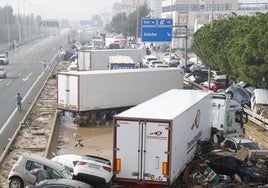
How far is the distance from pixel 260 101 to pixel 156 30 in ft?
45.3

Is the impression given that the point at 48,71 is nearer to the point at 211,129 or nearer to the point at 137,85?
the point at 137,85

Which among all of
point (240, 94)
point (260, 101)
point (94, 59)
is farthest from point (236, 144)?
point (94, 59)

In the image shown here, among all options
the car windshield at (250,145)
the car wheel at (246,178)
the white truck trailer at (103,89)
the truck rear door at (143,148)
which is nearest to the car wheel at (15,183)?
the truck rear door at (143,148)

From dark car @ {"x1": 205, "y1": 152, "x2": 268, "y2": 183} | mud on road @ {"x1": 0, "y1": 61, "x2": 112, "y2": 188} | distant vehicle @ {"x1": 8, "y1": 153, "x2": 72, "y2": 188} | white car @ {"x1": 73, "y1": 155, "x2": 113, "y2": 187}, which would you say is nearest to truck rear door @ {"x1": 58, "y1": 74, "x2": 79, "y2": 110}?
mud on road @ {"x1": 0, "y1": 61, "x2": 112, "y2": 188}

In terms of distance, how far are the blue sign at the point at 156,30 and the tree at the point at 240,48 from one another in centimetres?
439

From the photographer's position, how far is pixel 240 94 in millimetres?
31250

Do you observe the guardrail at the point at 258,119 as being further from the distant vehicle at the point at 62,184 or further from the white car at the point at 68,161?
the distant vehicle at the point at 62,184

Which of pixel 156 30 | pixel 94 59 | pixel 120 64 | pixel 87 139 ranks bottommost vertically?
pixel 87 139

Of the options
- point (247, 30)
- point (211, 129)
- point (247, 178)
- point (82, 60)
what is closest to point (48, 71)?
point (82, 60)

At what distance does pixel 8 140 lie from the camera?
72.5 ft

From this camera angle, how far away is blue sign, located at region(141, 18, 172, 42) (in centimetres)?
3869

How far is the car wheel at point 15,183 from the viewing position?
14.1 metres

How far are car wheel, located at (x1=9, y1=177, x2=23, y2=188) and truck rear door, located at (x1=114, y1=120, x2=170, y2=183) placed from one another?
10.8ft

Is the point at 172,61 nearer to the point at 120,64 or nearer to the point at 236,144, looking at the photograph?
the point at 120,64
